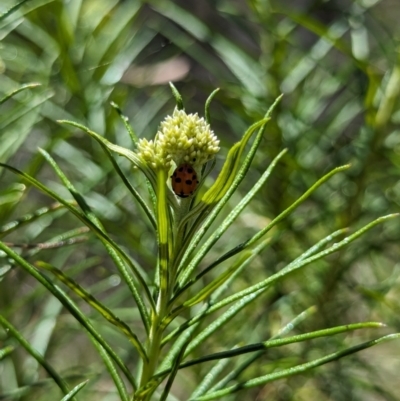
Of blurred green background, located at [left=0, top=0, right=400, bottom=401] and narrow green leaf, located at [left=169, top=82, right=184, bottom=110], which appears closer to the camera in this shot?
narrow green leaf, located at [left=169, top=82, right=184, bottom=110]

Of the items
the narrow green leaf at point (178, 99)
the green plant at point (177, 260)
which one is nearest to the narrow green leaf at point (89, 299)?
the green plant at point (177, 260)

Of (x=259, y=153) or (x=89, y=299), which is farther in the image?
(x=259, y=153)

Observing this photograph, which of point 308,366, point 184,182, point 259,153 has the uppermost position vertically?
point 259,153

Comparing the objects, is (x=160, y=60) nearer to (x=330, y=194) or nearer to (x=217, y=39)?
(x=217, y=39)

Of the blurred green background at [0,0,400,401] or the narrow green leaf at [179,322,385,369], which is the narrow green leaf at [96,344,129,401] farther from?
the blurred green background at [0,0,400,401]

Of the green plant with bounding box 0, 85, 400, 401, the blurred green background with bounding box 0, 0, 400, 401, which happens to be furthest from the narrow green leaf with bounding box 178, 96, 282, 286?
the blurred green background with bounding box 0, 0, 400, 401

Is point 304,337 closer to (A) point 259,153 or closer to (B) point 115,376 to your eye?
(B) point 115,376

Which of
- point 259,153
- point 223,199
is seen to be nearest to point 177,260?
point 223,199

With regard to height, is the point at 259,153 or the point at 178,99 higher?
the point at 259,153
